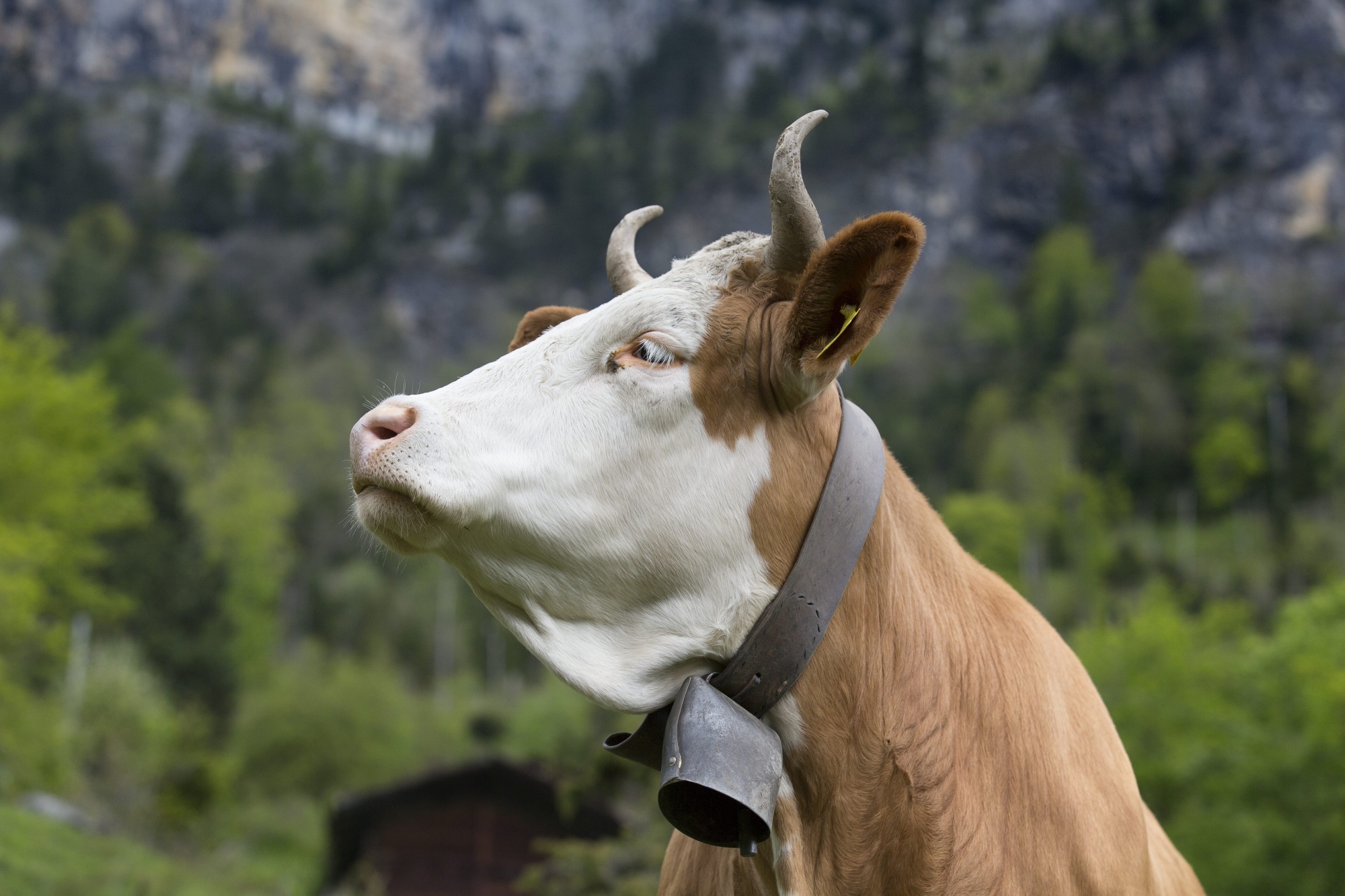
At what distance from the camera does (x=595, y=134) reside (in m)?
135

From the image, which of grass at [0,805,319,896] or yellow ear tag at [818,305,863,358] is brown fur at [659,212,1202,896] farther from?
grass at [0,805,319,896]

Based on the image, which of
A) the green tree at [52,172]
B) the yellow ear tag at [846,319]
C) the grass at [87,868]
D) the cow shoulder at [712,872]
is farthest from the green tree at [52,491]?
the green tree at [52,172]

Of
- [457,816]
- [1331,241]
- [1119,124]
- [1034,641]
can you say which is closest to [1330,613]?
[457,816]

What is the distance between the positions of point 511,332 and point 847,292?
96.1 meters

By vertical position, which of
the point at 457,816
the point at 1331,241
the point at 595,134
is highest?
the point at 595,134

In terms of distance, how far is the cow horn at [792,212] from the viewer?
7.80 ft

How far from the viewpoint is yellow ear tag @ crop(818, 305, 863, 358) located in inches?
92.1

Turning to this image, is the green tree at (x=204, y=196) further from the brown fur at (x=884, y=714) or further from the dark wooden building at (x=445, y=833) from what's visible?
the brown fur at (x=884, y=714)

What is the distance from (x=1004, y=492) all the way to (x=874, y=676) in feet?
234

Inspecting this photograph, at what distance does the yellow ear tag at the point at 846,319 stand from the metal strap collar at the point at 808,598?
0.89 feet

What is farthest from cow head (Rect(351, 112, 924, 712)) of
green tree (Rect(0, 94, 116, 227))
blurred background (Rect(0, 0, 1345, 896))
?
green tree (Rect(0, 94, 116, 227))

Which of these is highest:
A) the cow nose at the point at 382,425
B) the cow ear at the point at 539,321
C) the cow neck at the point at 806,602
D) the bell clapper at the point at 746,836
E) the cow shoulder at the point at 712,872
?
the cow ear at the point at 539,321

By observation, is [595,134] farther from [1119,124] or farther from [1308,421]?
[1308,421]

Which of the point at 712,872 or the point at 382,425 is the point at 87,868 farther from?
the point at 382,425
